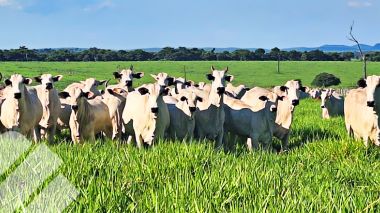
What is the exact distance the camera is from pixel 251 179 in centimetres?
577

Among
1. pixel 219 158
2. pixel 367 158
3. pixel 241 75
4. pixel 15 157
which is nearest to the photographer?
pixel 15 157

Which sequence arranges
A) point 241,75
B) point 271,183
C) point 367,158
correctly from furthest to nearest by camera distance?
point 241,75 → point 367,158 → point 271,183

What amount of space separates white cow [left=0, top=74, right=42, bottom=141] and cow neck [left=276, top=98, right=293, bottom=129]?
5881mm

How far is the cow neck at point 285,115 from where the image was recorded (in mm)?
13920

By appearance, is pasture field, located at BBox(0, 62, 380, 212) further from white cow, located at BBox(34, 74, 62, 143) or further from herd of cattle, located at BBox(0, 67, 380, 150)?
white cow, located at BBox(34, 74, 62, 143)

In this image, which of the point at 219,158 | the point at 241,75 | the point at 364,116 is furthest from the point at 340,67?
the point at 219,158

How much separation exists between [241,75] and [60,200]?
68.2 metres

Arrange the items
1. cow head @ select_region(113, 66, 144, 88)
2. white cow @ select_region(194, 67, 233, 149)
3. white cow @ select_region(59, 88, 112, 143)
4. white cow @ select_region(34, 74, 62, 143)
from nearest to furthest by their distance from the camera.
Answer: white cow @ select_region(59, 88, 112, 143)
white cow @ select_region(194, 67, 233, 149)
white cow @ select_region(34, 74, 62, 143)
cow head @ select_region(113, 66, 144, 88)

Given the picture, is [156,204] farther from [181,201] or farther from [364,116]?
[364,116]

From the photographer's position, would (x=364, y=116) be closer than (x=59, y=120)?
Yes

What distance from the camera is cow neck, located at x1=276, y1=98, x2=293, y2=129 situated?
13920 millimetres

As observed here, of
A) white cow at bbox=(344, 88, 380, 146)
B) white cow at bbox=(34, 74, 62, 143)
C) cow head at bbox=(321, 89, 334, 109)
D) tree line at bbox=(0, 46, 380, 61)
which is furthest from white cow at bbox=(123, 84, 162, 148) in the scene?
tree line at bbox=(0, 46, 380, 61)

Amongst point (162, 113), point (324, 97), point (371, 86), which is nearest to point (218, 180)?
point (162, 113)

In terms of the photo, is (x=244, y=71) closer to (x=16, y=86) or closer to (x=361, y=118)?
(x=361, y=118)
